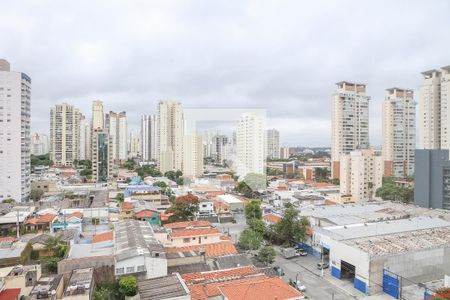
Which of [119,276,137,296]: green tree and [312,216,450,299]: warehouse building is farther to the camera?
[312,216,450,299]: warehouse building

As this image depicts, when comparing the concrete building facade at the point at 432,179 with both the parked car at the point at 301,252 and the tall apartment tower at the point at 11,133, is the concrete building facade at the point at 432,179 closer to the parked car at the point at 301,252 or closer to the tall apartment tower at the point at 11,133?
the parked car at the point at 301,252

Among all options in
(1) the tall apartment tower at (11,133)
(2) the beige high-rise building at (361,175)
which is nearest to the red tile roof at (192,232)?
(2) the beige high-rise building at (361,175)

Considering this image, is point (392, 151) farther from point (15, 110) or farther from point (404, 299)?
point (15, 110)

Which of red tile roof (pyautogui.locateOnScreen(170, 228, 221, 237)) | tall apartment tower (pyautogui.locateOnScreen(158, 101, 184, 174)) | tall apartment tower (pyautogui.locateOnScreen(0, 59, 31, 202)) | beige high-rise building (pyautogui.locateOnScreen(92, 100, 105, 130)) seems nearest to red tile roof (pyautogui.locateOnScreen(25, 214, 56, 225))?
red tile roof (pyautogui.locateOnScreen(170, 228, 221, 237))

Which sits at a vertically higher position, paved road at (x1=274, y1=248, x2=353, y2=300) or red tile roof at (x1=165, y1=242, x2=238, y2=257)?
red tile roof at (x1=165, y1=242, x2=238, y2=257)

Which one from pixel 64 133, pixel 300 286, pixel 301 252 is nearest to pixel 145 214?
pixel 301 252

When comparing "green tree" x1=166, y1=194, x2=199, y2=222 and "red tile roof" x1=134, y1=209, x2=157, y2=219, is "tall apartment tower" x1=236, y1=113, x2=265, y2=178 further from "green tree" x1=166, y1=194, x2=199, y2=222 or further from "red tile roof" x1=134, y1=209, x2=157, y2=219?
"red tile roof" x1=134, y1=209, x2=157, y2=219

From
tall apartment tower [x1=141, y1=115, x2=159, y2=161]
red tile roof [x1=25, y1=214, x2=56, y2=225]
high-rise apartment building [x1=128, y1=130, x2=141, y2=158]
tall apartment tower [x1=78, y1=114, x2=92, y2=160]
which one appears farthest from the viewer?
high-rise apartment building [x1=128, y1=130, x2=141, y2=158]
